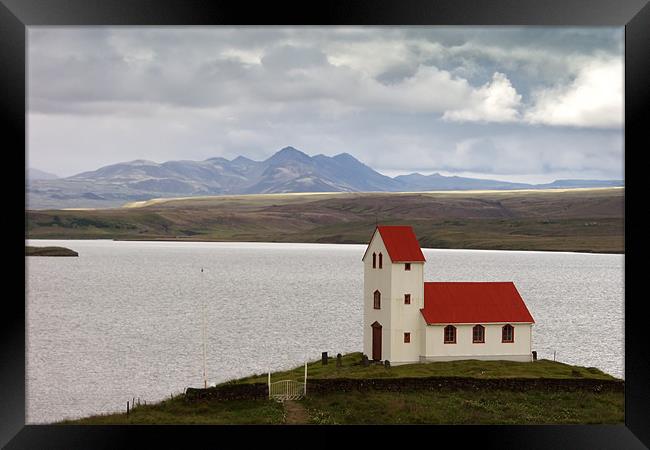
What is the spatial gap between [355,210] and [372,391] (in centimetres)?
15811

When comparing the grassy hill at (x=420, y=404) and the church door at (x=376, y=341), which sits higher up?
the church door at (x=376, y=341)

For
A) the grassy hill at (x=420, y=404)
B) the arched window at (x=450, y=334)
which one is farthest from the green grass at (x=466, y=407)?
the arched window at (x=450, y=334)

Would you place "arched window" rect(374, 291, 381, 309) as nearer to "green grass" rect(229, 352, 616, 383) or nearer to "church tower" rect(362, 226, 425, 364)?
"church tower" rect(362, 226, 425, 364)

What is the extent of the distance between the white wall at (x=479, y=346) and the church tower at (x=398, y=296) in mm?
329

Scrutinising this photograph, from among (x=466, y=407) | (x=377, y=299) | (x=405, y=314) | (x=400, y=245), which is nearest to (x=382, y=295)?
(x=377, y=299)

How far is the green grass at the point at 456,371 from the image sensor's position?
19656 mm

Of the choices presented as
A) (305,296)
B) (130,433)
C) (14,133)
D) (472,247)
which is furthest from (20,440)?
(472,247)

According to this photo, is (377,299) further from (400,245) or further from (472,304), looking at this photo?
(472,304)

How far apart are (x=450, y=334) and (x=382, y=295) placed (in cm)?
211

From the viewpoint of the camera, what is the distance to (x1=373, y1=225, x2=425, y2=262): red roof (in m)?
20.7

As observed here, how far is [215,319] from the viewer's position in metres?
49.8

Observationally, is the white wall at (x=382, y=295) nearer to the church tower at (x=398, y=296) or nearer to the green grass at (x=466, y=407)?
the church tower at (x=398, y=296)

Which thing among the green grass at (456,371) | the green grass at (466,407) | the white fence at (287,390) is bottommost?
the green grass at (466,407)

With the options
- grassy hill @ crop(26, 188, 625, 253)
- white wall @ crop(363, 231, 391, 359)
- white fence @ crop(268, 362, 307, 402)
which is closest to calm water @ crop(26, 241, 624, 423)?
white fence @ crop(268, 362, 307, 402)
